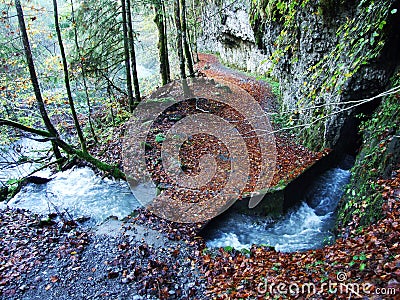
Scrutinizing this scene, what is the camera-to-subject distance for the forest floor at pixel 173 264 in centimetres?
381

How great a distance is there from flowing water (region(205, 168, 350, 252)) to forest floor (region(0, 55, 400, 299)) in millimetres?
882

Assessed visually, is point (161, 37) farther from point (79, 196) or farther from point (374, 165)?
point (374, 165)

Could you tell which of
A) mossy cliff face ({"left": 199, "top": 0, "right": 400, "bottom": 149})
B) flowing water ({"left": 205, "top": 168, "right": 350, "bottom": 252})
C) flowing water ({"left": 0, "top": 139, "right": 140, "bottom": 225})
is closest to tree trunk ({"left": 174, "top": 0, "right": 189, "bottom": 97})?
mossy cliff face ({"left": 199, "top": 0, "right": 400, "bottom": 149})

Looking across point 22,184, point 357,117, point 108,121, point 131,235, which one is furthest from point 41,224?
point 357,117

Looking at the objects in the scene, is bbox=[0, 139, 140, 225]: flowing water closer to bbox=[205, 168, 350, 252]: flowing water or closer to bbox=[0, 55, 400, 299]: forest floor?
bbox=[0, 55, 400, 299]: forest floor

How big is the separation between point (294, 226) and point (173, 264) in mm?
4022

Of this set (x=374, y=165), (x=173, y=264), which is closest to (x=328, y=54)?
(x=374, y=165)

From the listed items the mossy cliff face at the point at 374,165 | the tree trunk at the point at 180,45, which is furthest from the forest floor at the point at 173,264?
the tree trunk at the point at 180,45

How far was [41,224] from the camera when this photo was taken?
7180 mm

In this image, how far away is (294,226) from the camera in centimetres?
788

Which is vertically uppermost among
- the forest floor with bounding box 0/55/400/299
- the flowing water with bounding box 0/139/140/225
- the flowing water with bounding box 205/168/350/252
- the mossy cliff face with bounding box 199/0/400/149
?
the mossy cliff face with bounding box 199/0/400/149

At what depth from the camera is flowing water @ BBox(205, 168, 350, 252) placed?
7125 mm

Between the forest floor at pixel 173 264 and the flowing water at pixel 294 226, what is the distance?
34.7 inches

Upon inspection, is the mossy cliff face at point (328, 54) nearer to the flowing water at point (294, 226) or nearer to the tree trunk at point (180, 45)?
the flowing water at point (294, 226)
